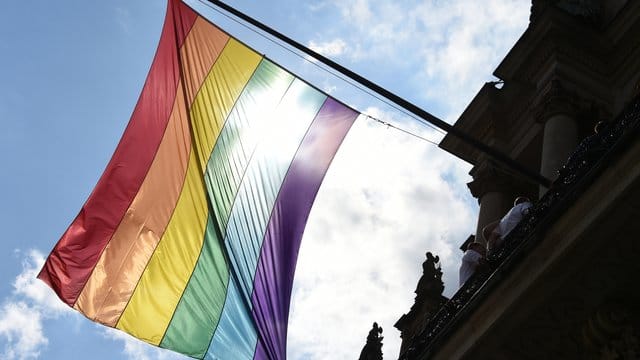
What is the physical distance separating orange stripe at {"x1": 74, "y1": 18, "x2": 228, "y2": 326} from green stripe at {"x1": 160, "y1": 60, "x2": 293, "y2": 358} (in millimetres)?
660

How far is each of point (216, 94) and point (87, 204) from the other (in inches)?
108

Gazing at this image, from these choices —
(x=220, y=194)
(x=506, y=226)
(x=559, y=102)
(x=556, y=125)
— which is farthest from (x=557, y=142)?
(x=220, y=194)

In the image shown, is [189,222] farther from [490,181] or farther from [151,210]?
[490,181]

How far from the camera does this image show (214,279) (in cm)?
1492

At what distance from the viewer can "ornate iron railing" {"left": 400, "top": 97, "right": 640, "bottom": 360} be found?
1088cm

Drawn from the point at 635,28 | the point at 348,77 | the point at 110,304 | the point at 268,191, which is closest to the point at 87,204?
the point at 110,304

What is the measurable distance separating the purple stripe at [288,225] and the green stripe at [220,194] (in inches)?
26.2

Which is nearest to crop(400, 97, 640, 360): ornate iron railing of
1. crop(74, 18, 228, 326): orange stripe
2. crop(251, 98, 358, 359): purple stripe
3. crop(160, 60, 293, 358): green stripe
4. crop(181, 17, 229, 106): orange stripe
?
crop(251, 98, 358, 359): purple stripe

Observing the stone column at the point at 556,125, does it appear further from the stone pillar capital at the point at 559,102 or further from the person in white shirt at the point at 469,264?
the person in white shirt at the point at 469,264

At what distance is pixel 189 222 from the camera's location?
50.9ft

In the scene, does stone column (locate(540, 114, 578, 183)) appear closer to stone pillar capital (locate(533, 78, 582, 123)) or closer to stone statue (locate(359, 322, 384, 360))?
stone pillar capital (locate(533, 78, 582, 123))

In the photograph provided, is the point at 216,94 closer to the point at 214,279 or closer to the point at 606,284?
the point at 214,279

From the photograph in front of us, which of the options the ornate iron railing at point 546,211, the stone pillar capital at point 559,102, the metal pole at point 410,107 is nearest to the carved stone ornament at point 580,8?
the stone pillar capital at point 559,102

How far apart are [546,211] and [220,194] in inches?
223
